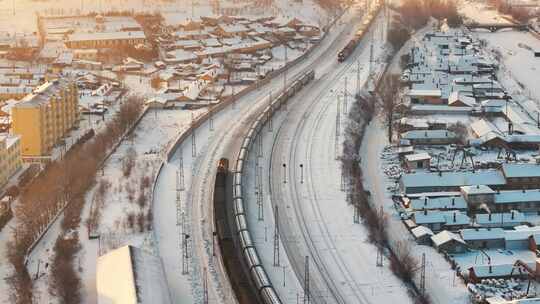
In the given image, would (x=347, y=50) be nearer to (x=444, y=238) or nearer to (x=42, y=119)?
(x=42, y=119)

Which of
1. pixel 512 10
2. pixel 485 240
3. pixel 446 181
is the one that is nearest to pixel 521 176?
pixel 446 181

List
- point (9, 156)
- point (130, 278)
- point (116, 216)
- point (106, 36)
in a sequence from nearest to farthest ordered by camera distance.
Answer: point (130, 278), point (116, 216), point (9, 156), point (106, 36)

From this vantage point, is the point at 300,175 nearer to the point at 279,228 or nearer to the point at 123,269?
the point at 279,228

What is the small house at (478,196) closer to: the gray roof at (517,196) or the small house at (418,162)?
the gray roof at (517,196)

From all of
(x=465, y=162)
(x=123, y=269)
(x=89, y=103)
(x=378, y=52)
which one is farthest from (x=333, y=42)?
(x=123, y=269)

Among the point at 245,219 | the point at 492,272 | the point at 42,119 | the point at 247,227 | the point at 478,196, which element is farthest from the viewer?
the point at 42,119

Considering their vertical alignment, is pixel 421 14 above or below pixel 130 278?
above
